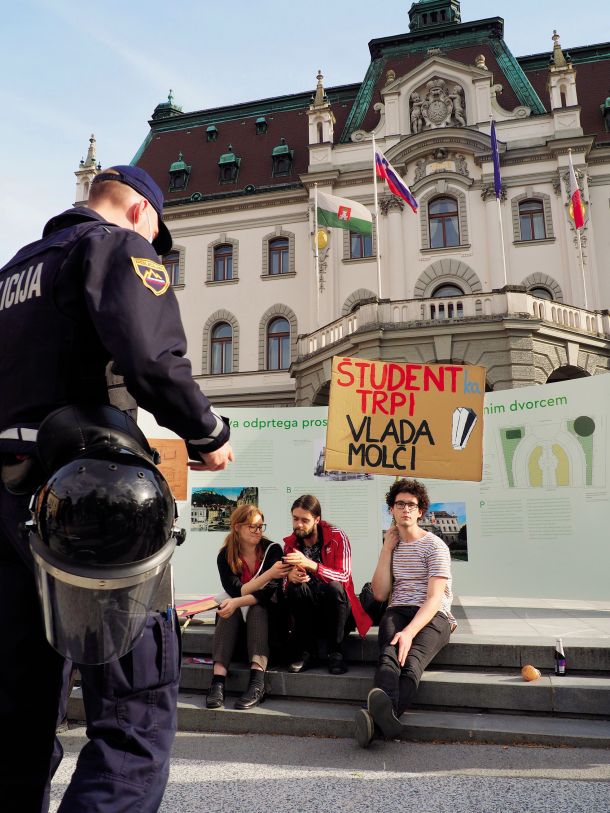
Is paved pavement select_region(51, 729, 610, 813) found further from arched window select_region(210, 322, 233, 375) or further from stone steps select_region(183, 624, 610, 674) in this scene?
arched window select_region(210, 322, 233, 375)

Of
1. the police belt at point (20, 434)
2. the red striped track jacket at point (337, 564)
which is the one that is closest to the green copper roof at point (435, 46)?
the red striped track jacket at point (337, 564)

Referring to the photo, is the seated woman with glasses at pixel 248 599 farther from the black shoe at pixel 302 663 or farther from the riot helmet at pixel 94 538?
the riot helmet at pixel 94 538

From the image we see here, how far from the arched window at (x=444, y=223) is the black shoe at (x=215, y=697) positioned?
65.3 ft

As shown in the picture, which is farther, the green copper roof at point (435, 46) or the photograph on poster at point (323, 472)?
the green copper roof at point (435, 46)

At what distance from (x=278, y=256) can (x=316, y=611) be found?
2130cm

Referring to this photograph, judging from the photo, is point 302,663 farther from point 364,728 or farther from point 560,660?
point 560,660

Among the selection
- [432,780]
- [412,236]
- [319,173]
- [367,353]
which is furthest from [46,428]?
[319,173]

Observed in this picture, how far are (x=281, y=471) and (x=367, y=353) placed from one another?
1041cm

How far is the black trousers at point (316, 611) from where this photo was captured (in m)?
4.89

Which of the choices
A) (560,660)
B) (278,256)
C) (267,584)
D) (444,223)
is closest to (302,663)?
(267,584)

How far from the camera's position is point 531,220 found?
73.2 ft

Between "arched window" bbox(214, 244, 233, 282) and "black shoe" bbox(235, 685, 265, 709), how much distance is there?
72.8 feet

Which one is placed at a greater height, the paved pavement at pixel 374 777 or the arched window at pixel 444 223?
the arched window at pixel 444 223

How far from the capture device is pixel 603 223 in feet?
70.9
